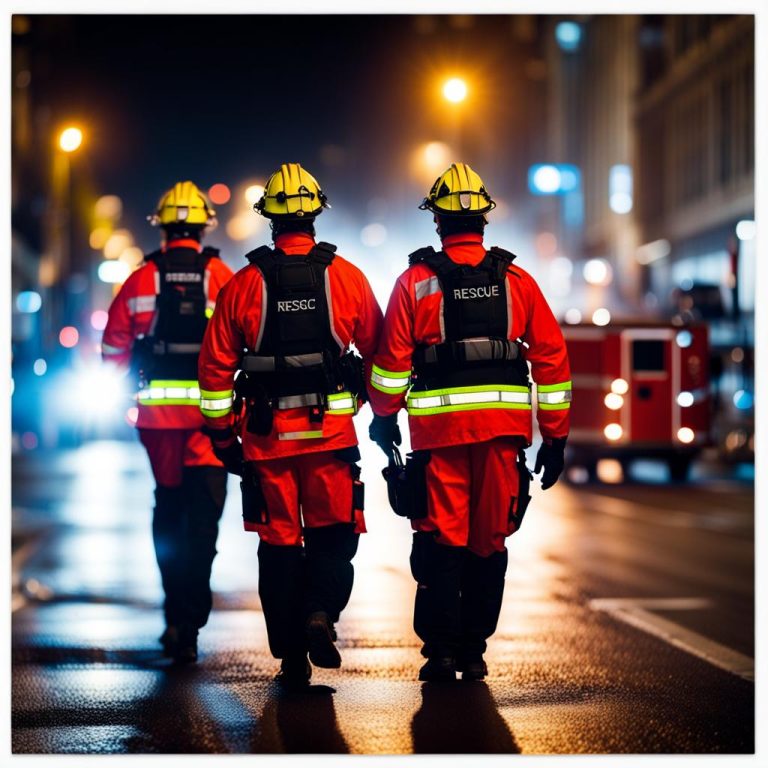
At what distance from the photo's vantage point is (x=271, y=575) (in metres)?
6.89

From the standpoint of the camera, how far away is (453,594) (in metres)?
6.89

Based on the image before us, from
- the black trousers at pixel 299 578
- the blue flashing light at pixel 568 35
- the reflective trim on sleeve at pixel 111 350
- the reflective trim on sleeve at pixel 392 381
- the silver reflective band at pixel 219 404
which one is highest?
the blue flashing light at pixel 568 35

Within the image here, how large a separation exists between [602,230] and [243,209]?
74.2 metres

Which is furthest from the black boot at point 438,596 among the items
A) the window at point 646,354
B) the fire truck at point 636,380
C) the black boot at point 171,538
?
the window at point 646,354

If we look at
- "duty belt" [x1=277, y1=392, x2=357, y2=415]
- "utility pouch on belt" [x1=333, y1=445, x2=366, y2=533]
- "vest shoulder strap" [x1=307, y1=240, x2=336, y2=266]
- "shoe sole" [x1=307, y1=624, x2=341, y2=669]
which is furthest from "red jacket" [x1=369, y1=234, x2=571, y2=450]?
"shoe sole" [x1=307, y1=624, x2=341, y2=669]

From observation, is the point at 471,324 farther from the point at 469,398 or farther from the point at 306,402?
the point at 306,402

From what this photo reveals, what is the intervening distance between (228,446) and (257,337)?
487 mm

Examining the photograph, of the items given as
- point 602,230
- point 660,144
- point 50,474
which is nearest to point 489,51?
point 602,230

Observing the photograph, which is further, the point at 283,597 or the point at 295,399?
the point at 283,597

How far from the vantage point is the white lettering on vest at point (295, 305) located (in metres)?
6.74

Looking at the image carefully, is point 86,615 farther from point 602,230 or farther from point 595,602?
point 602,230

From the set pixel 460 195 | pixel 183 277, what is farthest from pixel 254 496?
pixel 183 277

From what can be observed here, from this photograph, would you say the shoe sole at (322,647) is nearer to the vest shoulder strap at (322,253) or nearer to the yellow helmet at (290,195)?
the vest shoulder strap at (322,253)

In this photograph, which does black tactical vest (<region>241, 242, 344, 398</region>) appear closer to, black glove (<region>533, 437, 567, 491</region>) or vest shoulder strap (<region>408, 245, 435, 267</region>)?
vest shoulder strap (<region>408, 245, 435, 267</region>)
